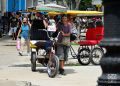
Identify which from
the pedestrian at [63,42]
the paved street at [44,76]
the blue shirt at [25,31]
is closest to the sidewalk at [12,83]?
the paved street at [44,76]

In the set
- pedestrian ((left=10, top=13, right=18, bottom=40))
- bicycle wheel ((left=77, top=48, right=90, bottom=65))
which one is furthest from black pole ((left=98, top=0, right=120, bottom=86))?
pedestrian ((left=10, top=13, right=18, bottom=40))

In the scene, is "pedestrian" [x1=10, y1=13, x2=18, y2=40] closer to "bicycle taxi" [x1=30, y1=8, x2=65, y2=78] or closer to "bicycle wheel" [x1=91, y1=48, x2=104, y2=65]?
"bicycle wheel" [x1=91, y1=48, x2=104, y2=65]

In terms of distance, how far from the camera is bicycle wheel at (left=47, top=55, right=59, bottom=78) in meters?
13.2

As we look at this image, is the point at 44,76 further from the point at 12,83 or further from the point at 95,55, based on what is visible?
the point at 95,55

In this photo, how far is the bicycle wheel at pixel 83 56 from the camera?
17203 millimetres

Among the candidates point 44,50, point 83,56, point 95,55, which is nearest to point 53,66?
point 44,50

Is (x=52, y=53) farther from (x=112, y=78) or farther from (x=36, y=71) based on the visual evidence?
(x=112, y=78)

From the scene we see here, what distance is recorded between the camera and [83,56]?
17.3m

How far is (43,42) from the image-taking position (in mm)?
14555

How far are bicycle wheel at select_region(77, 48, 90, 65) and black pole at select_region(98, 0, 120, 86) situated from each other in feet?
39.9

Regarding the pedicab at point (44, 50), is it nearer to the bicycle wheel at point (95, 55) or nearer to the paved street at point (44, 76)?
the paved street at point (44, 76)

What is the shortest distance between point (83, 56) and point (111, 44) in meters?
12.4

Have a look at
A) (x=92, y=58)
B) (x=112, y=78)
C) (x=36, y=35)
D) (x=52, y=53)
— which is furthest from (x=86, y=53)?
(x=112, y=78)

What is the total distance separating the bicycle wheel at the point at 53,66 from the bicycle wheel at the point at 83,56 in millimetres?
3669
